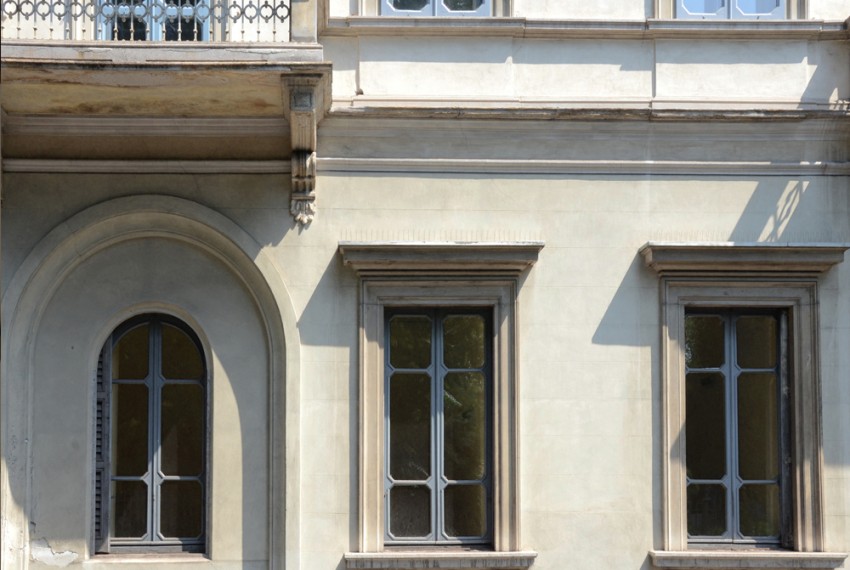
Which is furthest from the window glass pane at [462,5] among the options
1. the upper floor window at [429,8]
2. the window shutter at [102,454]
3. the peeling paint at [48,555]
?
the peeling paint at [48,555]

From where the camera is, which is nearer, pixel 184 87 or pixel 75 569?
pixel 184 87

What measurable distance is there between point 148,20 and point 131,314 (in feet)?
7.93

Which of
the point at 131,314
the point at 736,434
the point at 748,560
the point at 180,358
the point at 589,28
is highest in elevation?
the point at 589,28

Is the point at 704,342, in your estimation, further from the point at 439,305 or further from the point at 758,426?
the point at 439,305

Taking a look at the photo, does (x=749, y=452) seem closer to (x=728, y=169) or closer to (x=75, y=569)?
(x=728, y=169)

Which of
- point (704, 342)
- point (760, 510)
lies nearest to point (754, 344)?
point (704, 342)

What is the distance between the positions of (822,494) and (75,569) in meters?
Answer: 6.15

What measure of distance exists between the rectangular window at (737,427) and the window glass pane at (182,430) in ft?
13.5

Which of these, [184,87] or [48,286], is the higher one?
[184,87]

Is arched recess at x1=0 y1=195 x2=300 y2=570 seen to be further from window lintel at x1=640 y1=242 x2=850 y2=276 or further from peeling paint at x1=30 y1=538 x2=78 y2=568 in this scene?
window lintel at x1=640 y1=242 x2=850 y2=276

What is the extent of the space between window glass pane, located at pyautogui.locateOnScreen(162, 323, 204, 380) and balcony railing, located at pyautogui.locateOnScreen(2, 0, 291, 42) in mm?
2473

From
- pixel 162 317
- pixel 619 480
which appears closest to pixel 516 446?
pixel 619 480

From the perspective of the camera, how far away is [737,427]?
1005 centimetres

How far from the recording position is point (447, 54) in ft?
33.1
